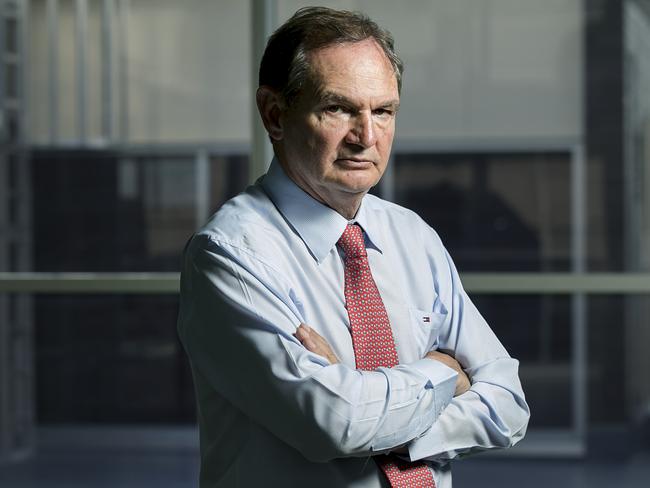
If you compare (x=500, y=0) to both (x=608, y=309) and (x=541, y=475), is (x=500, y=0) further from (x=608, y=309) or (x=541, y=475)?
(x=541, y=475)

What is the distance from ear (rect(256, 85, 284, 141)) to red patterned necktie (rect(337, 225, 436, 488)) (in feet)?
0.58

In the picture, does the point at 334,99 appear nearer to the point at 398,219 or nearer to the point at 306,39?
the point at 306,39

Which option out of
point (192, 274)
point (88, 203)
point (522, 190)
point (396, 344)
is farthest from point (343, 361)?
point (88, 203)

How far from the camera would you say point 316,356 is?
116 cm

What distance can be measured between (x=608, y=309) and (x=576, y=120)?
58cm

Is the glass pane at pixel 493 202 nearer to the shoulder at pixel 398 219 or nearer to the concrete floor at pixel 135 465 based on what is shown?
the concrete floor at pixel 135 465

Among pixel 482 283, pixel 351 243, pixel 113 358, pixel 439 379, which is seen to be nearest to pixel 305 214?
pixel 351 243

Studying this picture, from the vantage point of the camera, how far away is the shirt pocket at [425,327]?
1.34m

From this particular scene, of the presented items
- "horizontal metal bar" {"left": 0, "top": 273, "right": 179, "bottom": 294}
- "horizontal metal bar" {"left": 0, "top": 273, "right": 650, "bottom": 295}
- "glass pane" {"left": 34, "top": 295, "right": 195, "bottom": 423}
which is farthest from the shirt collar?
Answer: "glass pane" {"left": 34, "top": 295, "right": 195, "bottom": 423}

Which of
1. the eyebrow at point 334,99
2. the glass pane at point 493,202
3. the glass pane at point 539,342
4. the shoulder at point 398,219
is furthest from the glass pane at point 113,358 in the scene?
the eyebrow at point 334,99

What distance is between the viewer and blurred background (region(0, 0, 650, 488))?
2697mm

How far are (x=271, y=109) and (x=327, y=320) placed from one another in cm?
31

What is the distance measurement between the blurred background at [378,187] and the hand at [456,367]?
132cm

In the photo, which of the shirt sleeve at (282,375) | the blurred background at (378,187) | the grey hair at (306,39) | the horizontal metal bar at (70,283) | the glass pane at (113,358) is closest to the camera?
the shirt sleeve at (282,375)
